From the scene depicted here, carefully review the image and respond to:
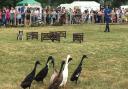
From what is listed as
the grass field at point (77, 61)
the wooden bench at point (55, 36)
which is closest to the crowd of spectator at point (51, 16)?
the wooden bench at point (55, 36)

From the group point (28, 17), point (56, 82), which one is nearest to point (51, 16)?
point (28, 17)

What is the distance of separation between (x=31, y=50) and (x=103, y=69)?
21.6 ft

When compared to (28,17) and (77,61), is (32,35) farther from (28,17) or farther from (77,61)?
(28,17)

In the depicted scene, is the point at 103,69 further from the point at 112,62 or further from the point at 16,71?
the point at 16,71

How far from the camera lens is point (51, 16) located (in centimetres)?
4812

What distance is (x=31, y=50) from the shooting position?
80.3ft

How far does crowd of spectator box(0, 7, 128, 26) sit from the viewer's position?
46.8 m

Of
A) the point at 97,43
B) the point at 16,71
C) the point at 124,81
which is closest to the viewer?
the point at 124,81

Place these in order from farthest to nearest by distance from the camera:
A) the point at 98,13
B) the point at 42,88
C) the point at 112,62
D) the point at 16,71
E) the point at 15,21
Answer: the point at 98,13
the point at 15,21
the point at 112,62
the point at 16,71
the point at 42,88

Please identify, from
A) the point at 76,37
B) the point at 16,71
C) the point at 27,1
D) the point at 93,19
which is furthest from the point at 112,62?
the point at 27,1

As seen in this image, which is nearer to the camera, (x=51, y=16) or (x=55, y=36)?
(x=55, y=36)

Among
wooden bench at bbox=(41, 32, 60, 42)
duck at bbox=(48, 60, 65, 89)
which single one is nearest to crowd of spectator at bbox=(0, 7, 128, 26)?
wooden bench at bbox=(41, 32, 60, 42)

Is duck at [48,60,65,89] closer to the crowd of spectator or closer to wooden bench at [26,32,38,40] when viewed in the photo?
wooden bench at [26,32,38,40]

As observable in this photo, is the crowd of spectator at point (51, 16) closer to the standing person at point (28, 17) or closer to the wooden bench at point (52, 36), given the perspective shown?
the standing person at point (28, 17)
